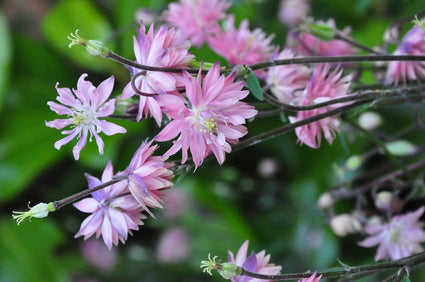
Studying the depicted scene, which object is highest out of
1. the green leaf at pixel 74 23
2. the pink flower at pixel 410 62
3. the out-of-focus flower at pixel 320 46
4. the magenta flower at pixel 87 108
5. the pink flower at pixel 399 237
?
the green leaf at pixel 74 23

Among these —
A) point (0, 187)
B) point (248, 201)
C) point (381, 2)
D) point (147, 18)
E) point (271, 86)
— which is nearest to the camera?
point (271, 86)

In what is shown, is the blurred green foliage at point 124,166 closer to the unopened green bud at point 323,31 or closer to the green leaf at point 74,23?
the green leaf at point 74,23

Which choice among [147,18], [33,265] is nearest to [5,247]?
[33,265]

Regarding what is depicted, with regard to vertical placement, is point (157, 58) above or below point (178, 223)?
below

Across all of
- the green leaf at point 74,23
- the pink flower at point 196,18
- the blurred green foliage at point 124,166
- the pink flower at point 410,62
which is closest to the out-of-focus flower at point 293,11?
the blurred green foliage at point 124,166

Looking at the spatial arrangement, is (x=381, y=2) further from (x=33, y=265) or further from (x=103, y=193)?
(x=33, y=265)

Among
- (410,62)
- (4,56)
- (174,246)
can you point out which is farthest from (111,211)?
(4,56)

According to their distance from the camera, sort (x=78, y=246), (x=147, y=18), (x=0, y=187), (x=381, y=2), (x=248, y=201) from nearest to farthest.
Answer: (x=147, y=18)
(x=381, y=2)
(x=248, y=201)
(x=0, y=187)
(x=78, y=246)
